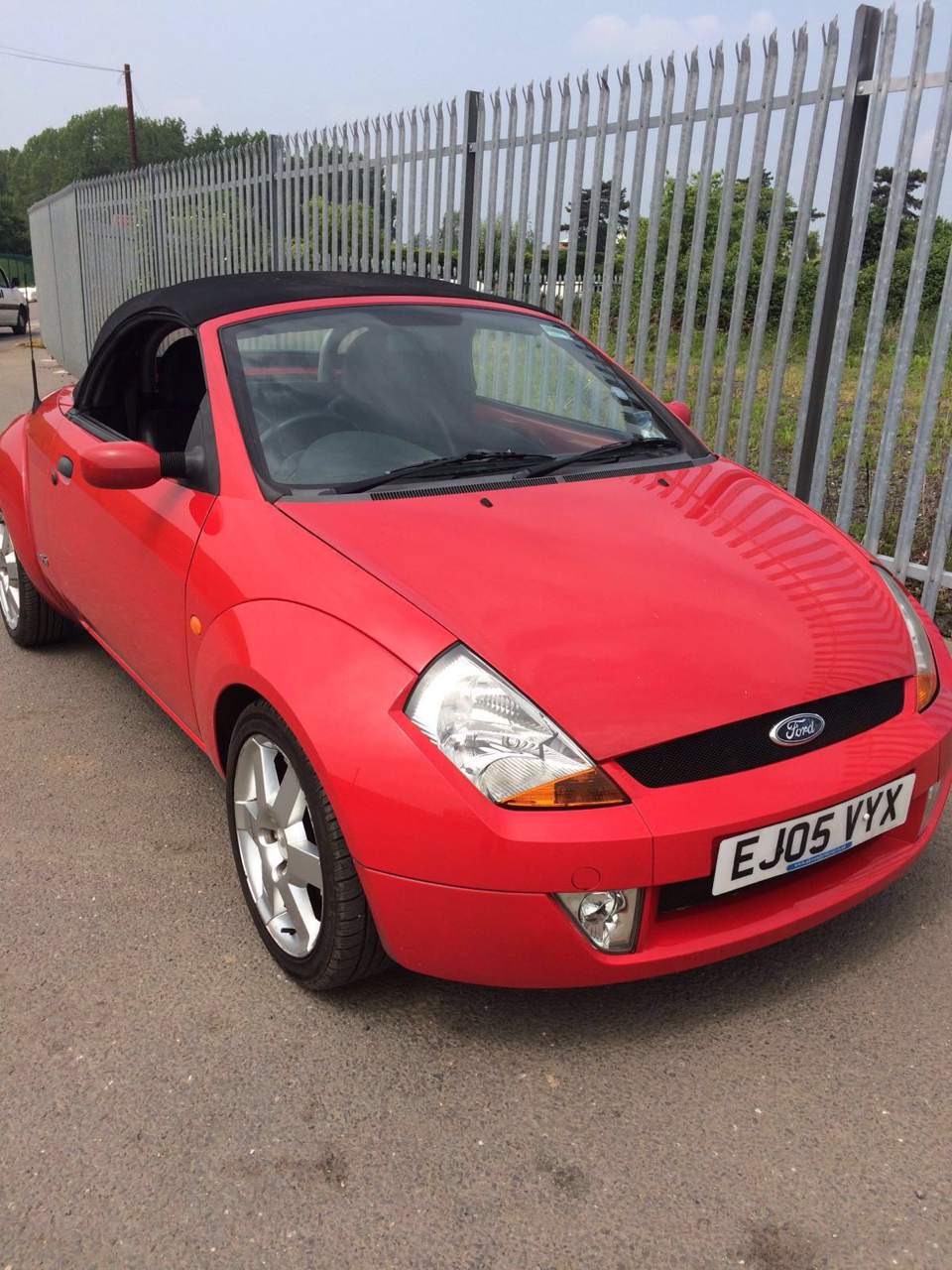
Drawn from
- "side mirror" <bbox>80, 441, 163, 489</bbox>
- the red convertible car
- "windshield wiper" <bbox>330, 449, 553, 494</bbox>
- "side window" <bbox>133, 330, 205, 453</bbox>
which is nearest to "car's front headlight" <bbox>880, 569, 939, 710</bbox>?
the red convertible car

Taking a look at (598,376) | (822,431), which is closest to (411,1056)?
(598,376)

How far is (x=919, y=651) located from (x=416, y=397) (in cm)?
152

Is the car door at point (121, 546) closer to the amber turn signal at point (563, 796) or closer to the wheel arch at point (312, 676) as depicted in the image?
the wheel arch at point (312, 676)

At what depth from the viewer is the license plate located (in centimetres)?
202

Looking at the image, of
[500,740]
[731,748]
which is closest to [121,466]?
[500,740]

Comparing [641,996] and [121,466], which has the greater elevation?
[121,466]

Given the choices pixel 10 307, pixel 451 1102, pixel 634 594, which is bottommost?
pixel 10 307

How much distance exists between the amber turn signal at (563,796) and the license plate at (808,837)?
265 mm

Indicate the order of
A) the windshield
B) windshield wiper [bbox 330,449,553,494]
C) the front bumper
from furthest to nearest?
the windshield, windshield wiper [bbox 330,449,553,494], the front bumper

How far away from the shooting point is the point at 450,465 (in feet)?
9.35

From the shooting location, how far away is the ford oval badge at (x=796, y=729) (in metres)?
2.10

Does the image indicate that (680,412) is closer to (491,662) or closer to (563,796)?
(491,662)

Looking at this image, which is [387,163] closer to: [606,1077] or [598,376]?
[598,376]

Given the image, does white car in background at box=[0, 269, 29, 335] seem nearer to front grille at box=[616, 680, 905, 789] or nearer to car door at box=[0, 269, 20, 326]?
car door at box=[0, 269, 20, 326]
